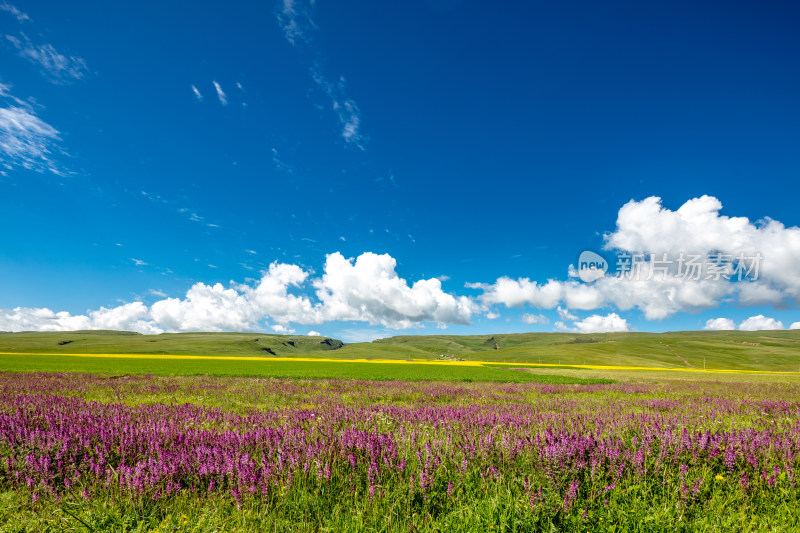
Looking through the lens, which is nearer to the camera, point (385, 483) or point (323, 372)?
point (385, 483)

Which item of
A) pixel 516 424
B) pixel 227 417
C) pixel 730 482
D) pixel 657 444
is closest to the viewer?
pixel 730 482

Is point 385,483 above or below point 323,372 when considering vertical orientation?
above

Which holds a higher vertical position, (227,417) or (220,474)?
(220,474)

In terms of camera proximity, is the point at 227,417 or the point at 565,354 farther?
the point at 565,354

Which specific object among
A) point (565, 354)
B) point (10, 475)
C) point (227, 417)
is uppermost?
point (10, 475)

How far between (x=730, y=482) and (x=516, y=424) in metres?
2.92

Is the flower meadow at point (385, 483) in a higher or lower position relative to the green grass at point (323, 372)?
higher

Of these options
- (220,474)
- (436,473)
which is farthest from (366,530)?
(220,474)

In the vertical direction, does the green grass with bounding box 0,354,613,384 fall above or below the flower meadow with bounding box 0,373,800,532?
below

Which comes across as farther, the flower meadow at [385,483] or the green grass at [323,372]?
the green grass at [323,372]

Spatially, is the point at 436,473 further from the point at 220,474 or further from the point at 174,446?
the point at 174,446

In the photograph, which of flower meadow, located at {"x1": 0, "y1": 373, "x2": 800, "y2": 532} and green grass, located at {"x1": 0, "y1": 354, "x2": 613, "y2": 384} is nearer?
flower meadow, located at {"x1": 0, "y1": 373, "x2": 800, "y2": 532}

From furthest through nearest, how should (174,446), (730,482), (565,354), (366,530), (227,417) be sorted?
(565,354), (227,417), (174,446), (730,482), (366,530)

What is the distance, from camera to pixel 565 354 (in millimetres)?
141625
